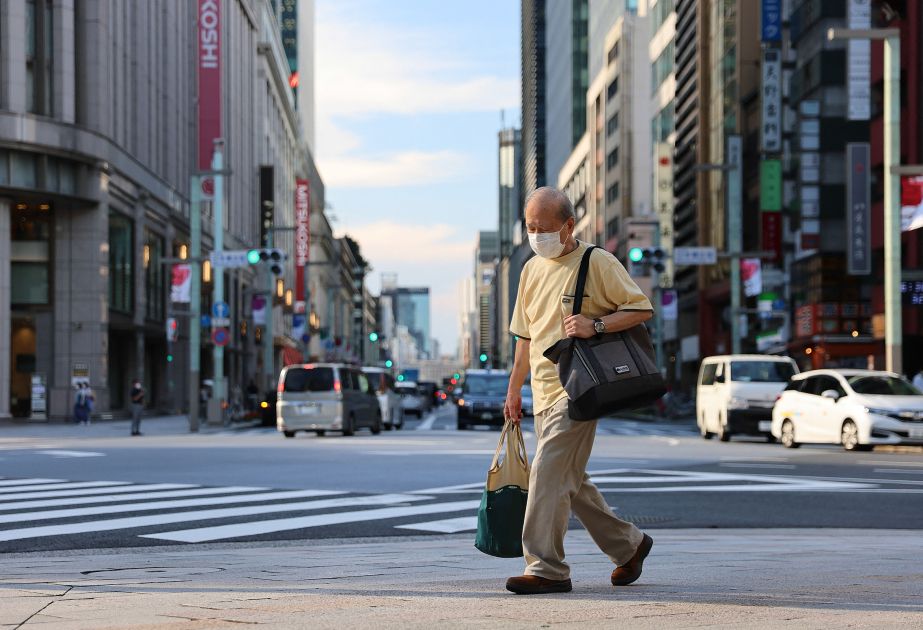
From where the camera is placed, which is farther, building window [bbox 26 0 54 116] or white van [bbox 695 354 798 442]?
building window [bbox 26 0 54 116]

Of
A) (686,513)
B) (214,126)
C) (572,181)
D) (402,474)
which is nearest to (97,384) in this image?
(214,126)

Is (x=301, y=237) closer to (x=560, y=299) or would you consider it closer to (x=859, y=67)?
(x=859, y=67)

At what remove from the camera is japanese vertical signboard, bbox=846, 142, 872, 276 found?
154 feet

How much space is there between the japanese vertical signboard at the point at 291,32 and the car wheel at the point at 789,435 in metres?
116

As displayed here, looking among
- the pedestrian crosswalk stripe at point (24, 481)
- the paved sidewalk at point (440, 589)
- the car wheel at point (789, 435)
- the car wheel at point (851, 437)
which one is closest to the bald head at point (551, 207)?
the paved sidewalk at point (440, 589)

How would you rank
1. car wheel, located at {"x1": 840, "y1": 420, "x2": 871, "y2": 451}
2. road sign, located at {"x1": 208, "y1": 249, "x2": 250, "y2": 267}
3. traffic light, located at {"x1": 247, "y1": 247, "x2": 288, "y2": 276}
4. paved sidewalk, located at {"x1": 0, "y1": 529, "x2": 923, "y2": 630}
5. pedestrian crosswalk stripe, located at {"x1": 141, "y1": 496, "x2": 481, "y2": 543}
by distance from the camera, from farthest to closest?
1. traffic light, located at {"x1": 247, "y1": 247, "x2": 288, "y2": 276}
2. road sign, located at {"x1": 208, "y1": 249, "x2": 250, "y2": 267}
3. car wheel, located at {"x1": 840, "y1": 420, "x2": 871, "y2": 451}
4. pedestrian crosswalk stripe, located at {"x1": 141, "y1": 496, "x2": 481, "y2": 543}
5. paved sidewalk, located at {"x1": 0, "y1": 529, "x2": 923, "y2": 630}

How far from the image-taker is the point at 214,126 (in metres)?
62.1

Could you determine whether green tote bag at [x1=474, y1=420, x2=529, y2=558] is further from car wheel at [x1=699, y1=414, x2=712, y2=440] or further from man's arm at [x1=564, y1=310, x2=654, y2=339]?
car wheel at [x1=699, y1=414, x2=712, y2=440]

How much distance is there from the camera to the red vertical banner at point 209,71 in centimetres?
6197

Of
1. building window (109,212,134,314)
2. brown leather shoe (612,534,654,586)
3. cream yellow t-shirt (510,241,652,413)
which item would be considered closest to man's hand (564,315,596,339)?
cream yellow t-shirt (510,241,652,413)

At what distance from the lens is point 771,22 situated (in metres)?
60.1

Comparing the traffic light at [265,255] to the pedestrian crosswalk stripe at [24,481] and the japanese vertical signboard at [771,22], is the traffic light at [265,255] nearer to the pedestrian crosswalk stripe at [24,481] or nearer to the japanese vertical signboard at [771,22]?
the japanese vertical signboard at [771,22]

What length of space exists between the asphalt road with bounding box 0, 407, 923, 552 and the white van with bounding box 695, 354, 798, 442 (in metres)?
3.75

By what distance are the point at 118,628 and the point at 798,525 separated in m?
8.00
